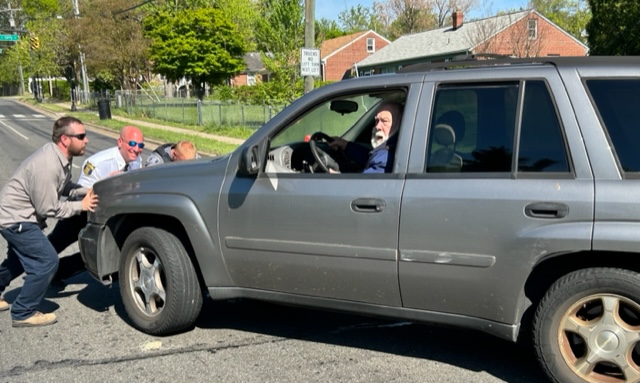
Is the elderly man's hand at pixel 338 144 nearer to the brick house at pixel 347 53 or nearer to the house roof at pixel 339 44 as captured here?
the house roof at pixel 339 44

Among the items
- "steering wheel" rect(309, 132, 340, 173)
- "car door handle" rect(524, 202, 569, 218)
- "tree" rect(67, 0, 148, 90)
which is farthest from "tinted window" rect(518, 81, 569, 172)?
"tree" rect(67, 0, 148, 90)

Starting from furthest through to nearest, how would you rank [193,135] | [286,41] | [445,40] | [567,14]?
[567,14]
[445,40]
[286,41]
[193,135]

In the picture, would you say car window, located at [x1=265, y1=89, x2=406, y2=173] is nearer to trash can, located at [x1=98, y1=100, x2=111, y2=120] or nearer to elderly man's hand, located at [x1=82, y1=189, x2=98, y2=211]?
elderly man's hand, located at [x1=82, y1=189, x2=98, y2=211]

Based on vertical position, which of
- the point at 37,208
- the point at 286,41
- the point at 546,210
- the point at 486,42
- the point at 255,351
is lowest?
the point at 255,351

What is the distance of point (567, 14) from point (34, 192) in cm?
6235

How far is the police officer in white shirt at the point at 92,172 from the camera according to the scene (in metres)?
5.56

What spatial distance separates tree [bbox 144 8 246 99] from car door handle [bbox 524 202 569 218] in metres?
41.3

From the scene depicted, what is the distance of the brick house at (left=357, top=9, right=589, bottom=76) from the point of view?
96.2 ft

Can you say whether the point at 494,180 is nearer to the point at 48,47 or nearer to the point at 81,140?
the point at 81,140

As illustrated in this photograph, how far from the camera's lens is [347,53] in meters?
60.8

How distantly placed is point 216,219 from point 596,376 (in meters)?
2.49

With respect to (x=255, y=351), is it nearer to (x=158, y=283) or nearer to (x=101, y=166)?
(x=158, y=283)

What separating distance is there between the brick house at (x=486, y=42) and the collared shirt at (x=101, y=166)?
15507mm

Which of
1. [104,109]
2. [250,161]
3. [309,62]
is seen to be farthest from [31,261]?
[104,109]
